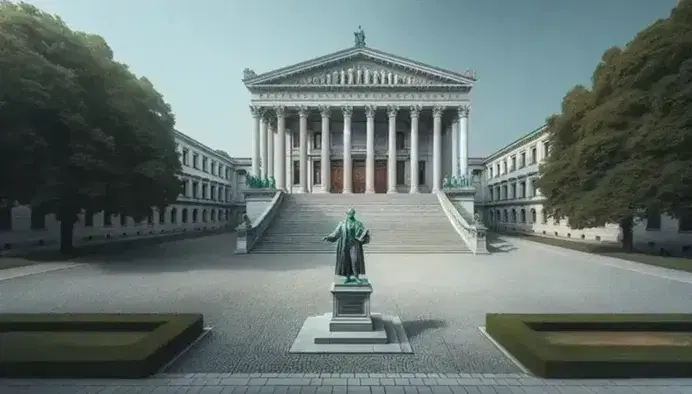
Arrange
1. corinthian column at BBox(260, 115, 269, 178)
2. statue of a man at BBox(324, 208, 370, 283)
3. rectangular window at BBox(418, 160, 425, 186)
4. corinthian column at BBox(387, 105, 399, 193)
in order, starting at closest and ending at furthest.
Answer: statue of a man at BBox(324, 208, 370, 283) → corinthian column at BBox(387, 105, 399, 193) → corinthian column at BBox(260, 115, 269, 178) → rectangular window at BBox(418, 160, 425, 186)

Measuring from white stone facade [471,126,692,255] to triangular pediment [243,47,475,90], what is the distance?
13.1 meters

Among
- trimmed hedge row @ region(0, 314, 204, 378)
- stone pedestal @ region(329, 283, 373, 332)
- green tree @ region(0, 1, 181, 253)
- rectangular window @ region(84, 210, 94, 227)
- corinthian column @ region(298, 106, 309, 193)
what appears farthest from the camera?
corinthian column @ region(298, 106, 309, 193)

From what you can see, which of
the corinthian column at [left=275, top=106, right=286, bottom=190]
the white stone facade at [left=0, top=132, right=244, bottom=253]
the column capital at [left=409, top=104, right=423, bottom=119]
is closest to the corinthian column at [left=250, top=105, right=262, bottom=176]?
the corinthian column at [left=275, top=106, right=286, bottom=190]

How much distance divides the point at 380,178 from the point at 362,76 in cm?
1304

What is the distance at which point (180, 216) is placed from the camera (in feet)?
180

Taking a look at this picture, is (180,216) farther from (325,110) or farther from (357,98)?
(357,98)

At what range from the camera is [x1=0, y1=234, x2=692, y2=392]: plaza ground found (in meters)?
8.52

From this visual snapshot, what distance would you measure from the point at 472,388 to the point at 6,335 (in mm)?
9387

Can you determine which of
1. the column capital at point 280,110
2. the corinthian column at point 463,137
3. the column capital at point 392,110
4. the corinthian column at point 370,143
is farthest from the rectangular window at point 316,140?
the corinthian column at point 463,137

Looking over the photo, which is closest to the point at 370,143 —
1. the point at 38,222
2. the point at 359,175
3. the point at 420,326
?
the point at 359,175

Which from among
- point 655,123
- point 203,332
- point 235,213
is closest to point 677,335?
point 203,332

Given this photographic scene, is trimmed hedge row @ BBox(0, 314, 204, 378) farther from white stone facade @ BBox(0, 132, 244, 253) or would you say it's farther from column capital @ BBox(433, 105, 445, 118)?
column capital @ BBox(433, 105, 445, 118)

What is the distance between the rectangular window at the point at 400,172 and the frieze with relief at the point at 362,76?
10.5m

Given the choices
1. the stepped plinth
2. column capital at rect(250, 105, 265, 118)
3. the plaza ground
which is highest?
column capital at rect(250, 105, 265, 118)
